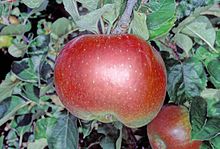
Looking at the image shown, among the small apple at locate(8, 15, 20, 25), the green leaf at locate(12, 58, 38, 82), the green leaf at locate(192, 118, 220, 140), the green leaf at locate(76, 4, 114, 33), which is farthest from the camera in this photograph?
the small apple at locate(8, 15, 20, 25)

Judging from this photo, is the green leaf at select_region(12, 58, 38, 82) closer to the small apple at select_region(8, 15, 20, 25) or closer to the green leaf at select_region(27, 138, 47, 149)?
the green leaf at select_region(27, 138, 47, 149)

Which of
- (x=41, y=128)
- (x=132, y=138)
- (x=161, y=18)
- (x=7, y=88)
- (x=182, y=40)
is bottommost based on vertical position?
(x=132, y=138)

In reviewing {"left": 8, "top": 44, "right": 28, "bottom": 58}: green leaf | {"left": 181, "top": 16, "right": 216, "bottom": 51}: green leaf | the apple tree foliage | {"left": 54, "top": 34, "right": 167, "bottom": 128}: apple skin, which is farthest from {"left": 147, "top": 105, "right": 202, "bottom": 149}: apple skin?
{"left": 8, "top": 44, "right": 28, "bottom": 58}: green leaf

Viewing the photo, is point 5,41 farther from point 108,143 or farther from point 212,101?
point 212,101

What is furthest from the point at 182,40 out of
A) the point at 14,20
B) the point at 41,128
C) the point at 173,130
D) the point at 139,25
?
the point at 14,20

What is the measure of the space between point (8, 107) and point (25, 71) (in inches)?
3.5

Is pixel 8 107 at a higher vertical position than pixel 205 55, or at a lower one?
lower

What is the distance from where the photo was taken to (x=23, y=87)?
1.14 m

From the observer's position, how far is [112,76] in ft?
2.53

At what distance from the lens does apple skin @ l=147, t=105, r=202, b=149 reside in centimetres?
105

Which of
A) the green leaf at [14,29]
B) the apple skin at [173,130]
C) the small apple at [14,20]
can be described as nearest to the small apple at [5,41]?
the small apple at [14,20]

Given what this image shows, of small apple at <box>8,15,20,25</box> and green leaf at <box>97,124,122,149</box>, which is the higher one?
small apple at <box>8,15,20,25</box>

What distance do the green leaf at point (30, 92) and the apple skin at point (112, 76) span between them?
0.31m

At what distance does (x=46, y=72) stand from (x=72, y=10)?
38cm
